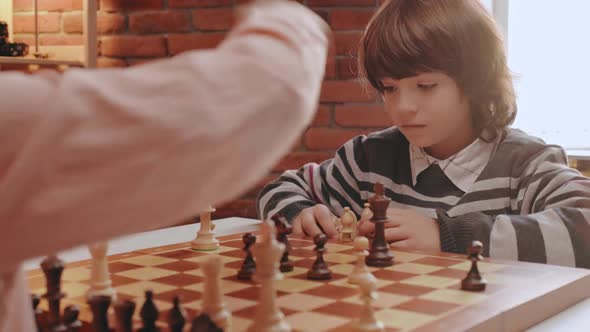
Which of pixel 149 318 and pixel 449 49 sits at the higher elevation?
pixel 449 49

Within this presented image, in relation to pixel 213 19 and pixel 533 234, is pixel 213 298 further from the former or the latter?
pixel 213 19

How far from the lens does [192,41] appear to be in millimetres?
2832

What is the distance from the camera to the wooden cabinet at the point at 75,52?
9.87 feet

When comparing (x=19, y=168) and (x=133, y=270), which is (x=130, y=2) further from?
(x=19, y=168)

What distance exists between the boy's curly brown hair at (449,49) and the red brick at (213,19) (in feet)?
2.95

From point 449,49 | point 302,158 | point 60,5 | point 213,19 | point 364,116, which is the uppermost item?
point 60,5

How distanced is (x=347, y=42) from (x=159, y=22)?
81 centimetres

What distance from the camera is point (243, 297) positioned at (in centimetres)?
102

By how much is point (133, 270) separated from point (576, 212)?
0.91 metres

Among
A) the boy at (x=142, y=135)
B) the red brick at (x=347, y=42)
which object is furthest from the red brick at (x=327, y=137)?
the boy at (x=142, y=135)

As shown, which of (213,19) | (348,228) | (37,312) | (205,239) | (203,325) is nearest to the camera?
(203,325)

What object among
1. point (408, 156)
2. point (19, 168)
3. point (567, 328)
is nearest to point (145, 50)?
point (408, 156)

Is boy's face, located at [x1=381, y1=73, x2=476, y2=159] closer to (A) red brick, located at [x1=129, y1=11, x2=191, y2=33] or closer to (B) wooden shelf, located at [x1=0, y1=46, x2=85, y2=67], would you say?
(A) red brick, located at [x1=129, y1=11, x2=191, y2=33]

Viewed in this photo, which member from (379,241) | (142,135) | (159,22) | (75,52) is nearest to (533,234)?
(379,241)
